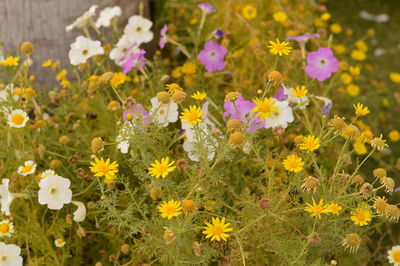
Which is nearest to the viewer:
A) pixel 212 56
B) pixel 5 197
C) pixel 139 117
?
pixel 139 117

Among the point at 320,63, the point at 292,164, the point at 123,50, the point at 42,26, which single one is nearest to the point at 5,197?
the point at 123,50

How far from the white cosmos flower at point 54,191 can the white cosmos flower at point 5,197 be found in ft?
0.50

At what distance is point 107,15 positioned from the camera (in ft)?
8.53

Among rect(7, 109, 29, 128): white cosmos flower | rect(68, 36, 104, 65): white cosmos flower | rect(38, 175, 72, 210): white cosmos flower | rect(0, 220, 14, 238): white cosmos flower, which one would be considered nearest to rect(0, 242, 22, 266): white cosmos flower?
rect(0, 220, 14, 238): white cosmos flower

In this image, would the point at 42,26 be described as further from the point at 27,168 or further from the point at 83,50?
the point at 27,168

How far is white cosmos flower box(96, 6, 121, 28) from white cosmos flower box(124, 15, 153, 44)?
8 centimetres

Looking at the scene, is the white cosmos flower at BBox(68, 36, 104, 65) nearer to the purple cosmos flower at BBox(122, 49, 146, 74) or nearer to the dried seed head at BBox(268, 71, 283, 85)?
the purple cosmos flower at BBox(122, 49, 146, 74)

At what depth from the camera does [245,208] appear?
1.83 metres

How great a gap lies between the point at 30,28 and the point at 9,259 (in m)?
1.27

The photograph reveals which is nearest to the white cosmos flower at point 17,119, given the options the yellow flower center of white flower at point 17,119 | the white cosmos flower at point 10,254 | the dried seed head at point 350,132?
the yellow flower center of white flower at point 17,119

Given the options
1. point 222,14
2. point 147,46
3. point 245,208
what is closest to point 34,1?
point 147,46

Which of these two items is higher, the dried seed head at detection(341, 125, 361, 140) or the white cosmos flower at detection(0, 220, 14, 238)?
the dried seed head at detection(341, 125, 361, 140)

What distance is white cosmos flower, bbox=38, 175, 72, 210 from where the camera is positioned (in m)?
1.80

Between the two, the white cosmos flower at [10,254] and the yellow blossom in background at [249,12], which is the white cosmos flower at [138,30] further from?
the white cosmos flower at [10,254]
